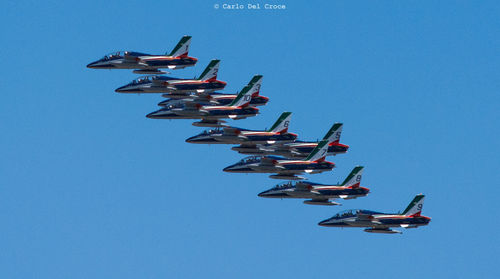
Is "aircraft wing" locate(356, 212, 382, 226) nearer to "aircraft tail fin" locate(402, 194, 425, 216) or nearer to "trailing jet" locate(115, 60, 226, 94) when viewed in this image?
"aircraft tail fin" locate(402, 194, 425, 216)

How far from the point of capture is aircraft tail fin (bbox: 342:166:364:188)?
19662cm

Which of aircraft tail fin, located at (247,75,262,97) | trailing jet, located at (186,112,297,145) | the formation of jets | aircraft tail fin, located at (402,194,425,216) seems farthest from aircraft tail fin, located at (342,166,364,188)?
aircraft tail fin, located at (247,75,262,97)

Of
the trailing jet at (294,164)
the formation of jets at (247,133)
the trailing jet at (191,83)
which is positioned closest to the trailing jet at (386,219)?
the formation of jets at (247,133)

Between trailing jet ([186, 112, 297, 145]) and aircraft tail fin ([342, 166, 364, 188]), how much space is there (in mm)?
12901

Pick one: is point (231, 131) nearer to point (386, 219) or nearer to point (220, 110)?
point (220, 110)

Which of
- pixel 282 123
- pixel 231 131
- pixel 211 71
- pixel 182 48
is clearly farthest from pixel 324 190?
pixel 182 48

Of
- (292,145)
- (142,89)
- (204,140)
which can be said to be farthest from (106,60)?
(292,145)

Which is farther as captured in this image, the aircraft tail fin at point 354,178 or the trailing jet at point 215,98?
the aircraft tail fin at point 354,178

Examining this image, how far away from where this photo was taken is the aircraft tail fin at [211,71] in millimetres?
192000

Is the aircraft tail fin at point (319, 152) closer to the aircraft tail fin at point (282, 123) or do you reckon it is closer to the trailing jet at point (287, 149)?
the trailing jet at point (287, 149)

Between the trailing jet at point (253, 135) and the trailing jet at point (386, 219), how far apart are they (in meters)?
18.5

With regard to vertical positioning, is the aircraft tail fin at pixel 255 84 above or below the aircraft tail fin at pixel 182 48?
below

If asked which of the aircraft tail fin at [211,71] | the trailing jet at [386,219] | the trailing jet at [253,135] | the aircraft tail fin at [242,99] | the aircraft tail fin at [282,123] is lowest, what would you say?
the trailing jet at [386,219]

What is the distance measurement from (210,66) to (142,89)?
1276 cm
